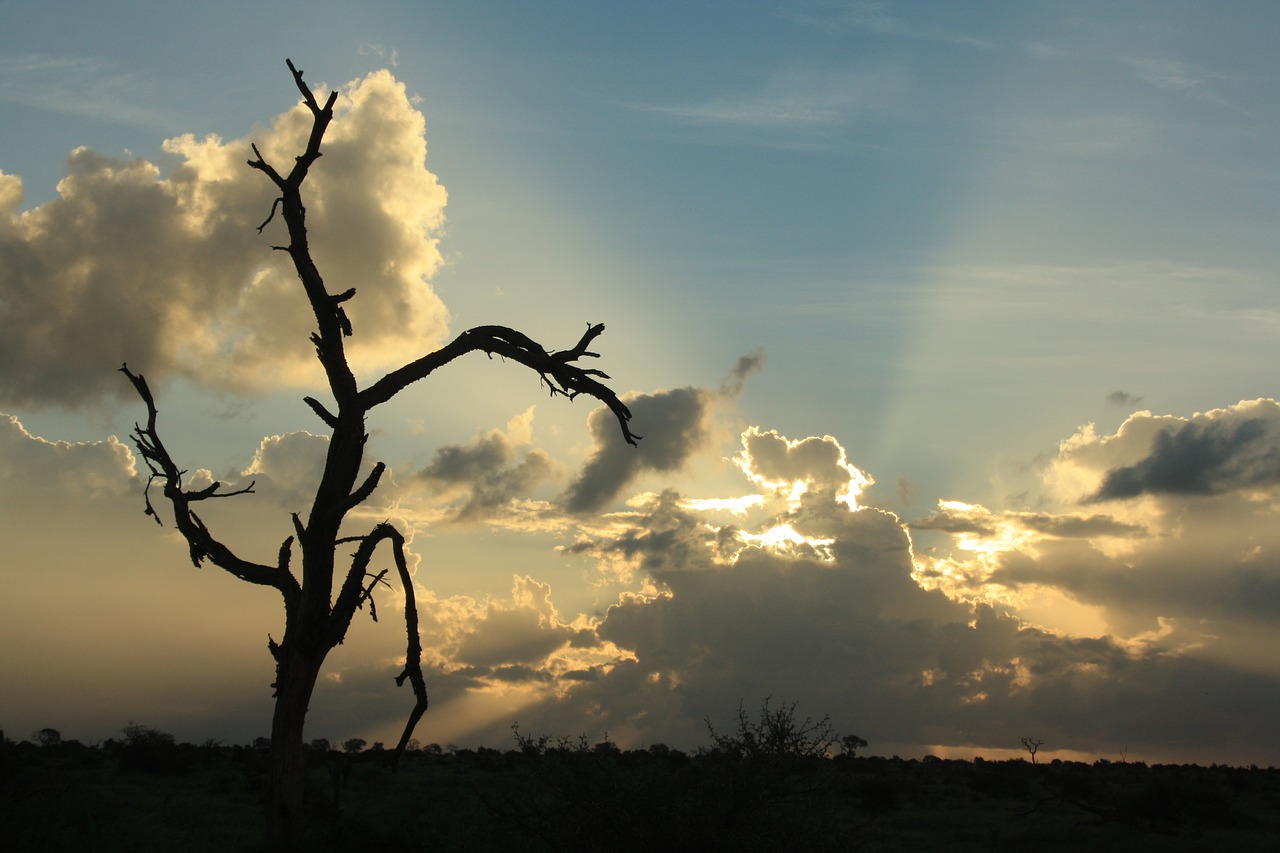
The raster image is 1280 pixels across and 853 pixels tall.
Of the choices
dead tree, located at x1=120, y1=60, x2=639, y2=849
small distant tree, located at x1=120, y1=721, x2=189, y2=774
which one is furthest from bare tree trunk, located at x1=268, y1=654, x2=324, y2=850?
small distant tree, located at x1=120, y1=721, x2=189, y2=774

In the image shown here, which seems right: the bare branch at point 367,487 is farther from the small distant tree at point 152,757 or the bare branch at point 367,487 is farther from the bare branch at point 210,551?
the small distant tree at point 152,757

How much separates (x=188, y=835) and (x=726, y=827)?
19.0m

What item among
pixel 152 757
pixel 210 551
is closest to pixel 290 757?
pixel 210 551

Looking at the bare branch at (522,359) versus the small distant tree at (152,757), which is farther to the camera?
the small distant tree at (152,757)

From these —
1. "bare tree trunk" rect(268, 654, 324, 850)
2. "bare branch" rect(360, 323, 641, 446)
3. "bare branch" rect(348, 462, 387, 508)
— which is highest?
"bare branch" rect(360, 323, 641, 446)

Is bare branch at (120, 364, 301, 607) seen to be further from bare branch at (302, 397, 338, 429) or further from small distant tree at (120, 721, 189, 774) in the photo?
small distant tree at (120, 721, 189, 774)

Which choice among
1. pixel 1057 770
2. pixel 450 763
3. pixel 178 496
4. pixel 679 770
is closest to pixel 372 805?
pixel 450 763

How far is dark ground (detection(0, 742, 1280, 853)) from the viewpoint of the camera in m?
A: 11.1

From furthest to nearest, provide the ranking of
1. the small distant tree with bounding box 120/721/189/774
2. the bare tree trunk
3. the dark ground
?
1. the small distant tree with bounding box 120/721/189/774
2. the dark ground
3. the bare tree trunk

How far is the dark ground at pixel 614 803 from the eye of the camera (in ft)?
36.5

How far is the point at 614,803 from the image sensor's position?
1123 centimetres

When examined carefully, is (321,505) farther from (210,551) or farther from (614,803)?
(614,803)

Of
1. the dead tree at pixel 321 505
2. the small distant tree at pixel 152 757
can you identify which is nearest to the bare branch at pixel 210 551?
the dead tree at pixel 321 505

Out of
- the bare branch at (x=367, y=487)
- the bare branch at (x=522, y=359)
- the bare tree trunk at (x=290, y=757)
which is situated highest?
the bare branch at (x=522, y=359)
